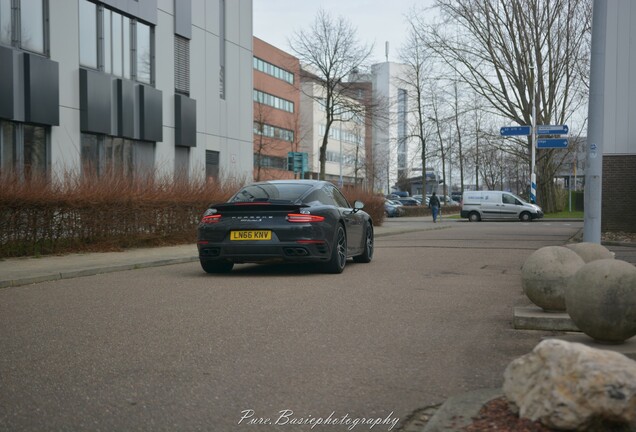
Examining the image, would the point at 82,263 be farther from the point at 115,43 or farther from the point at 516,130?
the point at 516,130

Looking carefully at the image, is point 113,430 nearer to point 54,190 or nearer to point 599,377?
point 599,377

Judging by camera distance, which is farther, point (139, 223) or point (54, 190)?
point (139, 223)

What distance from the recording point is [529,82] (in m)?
43.0

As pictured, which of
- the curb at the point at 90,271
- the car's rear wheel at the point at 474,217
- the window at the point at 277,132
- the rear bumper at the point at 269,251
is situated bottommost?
the car's rear wheel at the point at 474,217

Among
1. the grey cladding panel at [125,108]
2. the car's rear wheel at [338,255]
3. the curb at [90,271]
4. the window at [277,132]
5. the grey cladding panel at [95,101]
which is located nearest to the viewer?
the curb at [90,271]

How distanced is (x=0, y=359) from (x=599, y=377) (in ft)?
13.8

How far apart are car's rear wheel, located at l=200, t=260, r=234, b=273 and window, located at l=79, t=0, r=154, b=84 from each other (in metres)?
13.4

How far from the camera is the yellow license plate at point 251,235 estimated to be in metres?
10.4

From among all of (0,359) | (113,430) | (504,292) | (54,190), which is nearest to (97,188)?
(54,190)

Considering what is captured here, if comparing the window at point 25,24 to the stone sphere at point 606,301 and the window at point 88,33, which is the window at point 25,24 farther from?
the stone sphere at point 606,301

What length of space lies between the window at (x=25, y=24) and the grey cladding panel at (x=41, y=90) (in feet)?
1.61

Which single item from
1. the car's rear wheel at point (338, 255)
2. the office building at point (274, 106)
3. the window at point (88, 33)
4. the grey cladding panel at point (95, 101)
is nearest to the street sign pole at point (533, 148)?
the grey cladding panel at point (95, 101)

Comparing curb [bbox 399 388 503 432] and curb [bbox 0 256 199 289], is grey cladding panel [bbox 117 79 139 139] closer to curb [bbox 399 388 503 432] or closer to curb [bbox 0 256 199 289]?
curb [bbox 0 256 199 289]

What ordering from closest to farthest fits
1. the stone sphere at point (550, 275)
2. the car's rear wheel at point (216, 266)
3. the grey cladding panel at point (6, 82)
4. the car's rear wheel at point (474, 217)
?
the stone sphere at point (550, 275), the car's rear wheel at point (216, 266), the grey cladding panel at point (6, 82), the car's rear wheel at point (474, 217)
